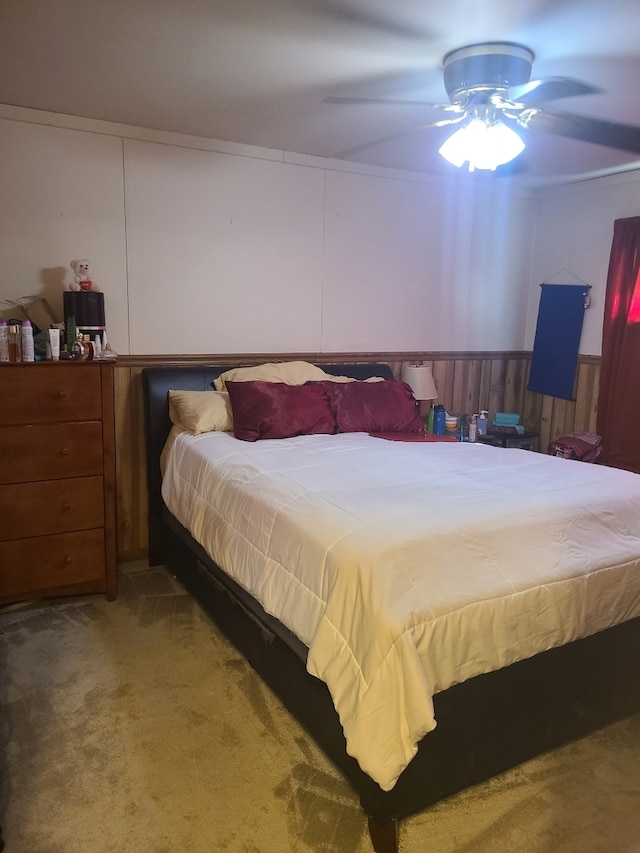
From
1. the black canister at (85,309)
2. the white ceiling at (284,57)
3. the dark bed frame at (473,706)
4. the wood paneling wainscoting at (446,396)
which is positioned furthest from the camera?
Answer: the wood paneling wainscoting at (446,396)

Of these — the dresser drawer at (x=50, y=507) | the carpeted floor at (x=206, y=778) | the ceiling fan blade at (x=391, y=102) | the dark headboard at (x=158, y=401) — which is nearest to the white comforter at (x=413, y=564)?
the carpeted floor at (x=206, y=778)

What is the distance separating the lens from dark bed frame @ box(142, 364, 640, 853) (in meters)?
1.72

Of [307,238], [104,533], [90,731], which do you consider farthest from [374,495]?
[307,238]

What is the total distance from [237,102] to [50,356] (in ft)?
4.65

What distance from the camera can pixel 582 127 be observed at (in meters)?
2.50

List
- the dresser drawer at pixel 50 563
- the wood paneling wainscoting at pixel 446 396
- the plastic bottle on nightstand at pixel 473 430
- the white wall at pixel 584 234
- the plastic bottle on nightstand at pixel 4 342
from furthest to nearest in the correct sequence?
the plastic bottle on nightstand at pixel 473 430 < the white wall at pixel 584 234 < the wood paneling wainscoting at pixel 446 396 < the dresser drawer at pixel 50 563 < the plastic bottle on nightstand at pixel 4 342

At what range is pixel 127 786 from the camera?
1933 millimetres

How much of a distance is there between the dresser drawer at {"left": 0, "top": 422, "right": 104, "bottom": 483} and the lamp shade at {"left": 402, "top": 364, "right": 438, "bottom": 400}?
6.81ft

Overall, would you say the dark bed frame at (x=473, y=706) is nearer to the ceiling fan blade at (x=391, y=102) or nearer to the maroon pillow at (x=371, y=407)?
the maroon pillow at (x=371, y=407)

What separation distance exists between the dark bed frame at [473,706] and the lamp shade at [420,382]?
6.85ft

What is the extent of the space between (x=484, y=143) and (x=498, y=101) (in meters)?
0.15

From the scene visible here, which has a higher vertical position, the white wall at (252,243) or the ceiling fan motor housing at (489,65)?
the ceiling fan motor housing at (489,65)

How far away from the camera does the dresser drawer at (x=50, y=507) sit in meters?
2.82

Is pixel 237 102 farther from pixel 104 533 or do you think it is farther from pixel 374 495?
pixel 104 533
